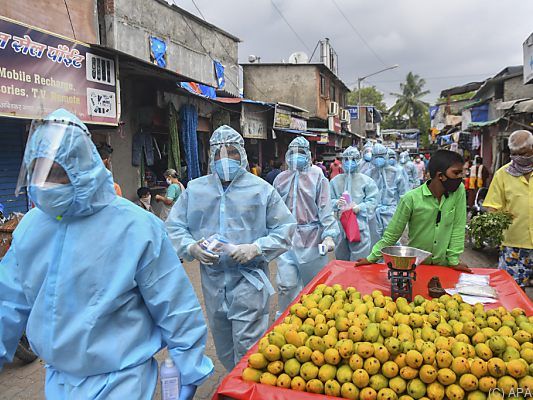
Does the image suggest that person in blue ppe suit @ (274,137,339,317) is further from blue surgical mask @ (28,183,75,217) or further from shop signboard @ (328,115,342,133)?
shop signboard @ (328,115,342,133)

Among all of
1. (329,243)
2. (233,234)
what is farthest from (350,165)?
(233,234)

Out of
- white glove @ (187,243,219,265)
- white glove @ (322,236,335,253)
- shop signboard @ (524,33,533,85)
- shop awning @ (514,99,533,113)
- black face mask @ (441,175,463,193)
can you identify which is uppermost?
shop signboard @ (524,33,533,85)

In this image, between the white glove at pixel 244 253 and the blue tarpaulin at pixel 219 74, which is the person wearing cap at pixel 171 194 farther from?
the blue tarpaulin at pixel 219 74

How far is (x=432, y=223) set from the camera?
3.56m

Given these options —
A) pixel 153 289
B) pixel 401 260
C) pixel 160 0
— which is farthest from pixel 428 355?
pixel 160 0

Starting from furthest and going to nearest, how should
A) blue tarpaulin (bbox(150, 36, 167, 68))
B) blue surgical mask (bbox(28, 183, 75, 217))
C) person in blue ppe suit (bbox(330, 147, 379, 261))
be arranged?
blue tarpaulin (bbox(150, 36, 167, 68)), person in blue ppe suit (bbox(330, 147, 379, 261)), blue surgical mask (bbox(28, 183, 75, 217))

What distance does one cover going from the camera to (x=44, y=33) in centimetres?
565

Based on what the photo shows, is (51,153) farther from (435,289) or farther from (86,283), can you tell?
(435,289)

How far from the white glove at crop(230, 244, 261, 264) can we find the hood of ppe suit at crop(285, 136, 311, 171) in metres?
2.12

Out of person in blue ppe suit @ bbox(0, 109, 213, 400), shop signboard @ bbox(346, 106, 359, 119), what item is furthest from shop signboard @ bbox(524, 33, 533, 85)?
shop signboard @ bbox(346, 106, 359, 119)

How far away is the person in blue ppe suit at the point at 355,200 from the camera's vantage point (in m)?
5.88

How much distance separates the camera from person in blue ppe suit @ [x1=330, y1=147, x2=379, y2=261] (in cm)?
588

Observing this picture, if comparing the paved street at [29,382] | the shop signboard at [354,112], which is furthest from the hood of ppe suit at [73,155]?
the shop signboard at [354,112]

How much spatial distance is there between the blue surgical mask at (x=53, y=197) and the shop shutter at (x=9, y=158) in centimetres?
549
